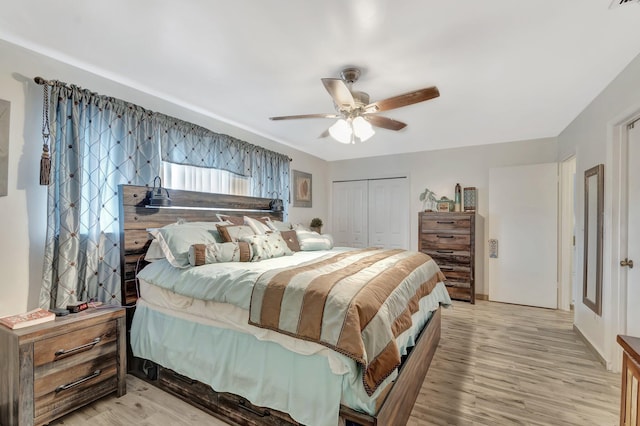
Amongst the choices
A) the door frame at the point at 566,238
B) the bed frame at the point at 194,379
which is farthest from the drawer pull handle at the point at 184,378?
the door frame at the point at 566,238

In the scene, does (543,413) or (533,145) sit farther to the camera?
(533,145)

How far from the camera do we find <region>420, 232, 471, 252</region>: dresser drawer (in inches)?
Answer: 176

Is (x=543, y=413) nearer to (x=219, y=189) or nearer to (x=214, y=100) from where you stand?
(x=219, y=189)

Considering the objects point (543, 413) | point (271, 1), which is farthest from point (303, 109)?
point (543, 413)

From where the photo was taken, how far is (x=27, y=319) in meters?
1.73

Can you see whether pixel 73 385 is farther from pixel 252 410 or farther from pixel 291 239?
pixel 291 239

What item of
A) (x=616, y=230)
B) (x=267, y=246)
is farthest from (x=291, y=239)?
(x=616, y=230)

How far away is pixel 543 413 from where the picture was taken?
192cm

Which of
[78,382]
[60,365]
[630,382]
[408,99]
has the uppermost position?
[408,99]

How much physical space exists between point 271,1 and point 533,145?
14.5ft

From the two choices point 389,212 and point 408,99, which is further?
point 389,212

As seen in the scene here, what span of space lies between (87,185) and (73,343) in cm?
116

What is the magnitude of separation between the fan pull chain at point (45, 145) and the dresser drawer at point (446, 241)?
457 centimetres

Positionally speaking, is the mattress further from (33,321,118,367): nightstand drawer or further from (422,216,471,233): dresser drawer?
(422,216,471,233): dresser drawer
